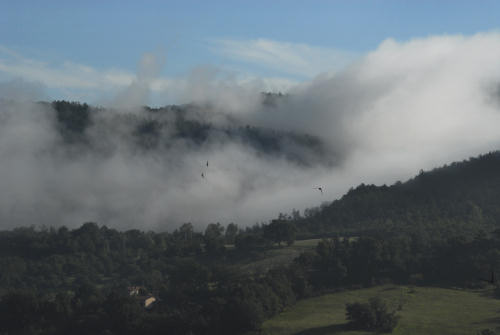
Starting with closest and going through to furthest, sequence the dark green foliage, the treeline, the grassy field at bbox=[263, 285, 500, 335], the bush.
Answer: the dark green foliage → the grassy field at bbox=[263, 285, 500, 335] → the bush → the treeline

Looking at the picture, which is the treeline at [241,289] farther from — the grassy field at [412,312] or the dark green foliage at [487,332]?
the dark green foliage at [487,332]

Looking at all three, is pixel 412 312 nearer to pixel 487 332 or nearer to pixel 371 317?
pixel 371 317

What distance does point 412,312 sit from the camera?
455 feet

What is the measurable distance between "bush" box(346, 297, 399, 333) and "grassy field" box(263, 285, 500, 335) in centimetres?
175

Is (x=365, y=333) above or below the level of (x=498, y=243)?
below

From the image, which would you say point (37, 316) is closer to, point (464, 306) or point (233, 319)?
point (233, 319)

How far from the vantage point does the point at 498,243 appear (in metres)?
186

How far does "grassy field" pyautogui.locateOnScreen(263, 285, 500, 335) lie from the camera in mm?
127188

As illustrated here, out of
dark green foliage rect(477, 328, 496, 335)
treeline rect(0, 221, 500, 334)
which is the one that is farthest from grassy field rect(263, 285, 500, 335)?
dark green foliage rect(477, 328, 496, 335)

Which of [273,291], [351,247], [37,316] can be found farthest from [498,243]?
[37,316]

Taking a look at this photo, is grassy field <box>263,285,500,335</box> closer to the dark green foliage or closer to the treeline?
the treeline

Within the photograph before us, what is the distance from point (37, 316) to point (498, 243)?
120 meters

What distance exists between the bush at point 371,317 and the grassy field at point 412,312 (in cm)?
175

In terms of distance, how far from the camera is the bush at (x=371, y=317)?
128 meters
